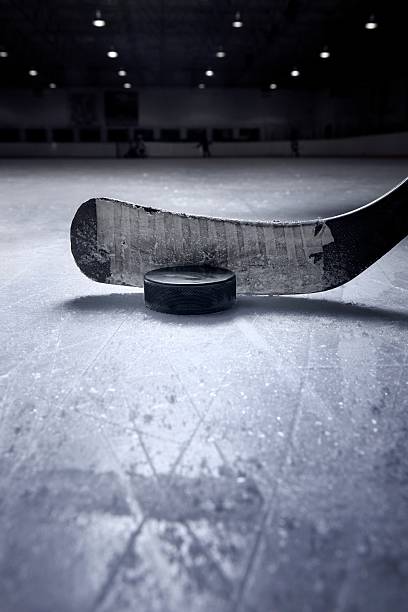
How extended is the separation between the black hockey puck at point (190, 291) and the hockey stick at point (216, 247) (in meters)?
0.08

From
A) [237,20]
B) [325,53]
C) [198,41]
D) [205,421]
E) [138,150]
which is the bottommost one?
[205,421]

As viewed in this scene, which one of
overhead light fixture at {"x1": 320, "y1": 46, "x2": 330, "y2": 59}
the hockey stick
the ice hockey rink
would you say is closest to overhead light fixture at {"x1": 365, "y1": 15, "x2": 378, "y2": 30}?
overhead light fixture at {"x1": 320, "y1": 46, "x2": 330, "y2": 59}

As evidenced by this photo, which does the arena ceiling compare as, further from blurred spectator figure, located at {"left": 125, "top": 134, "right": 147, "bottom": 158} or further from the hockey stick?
the hockey stick

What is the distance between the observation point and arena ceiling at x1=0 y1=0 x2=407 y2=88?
14734 millimetres

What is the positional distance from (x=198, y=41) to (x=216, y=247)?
61.5 feet

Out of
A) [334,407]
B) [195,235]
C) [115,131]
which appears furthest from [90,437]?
[115,131]

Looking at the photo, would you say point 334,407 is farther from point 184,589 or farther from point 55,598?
point 55,598

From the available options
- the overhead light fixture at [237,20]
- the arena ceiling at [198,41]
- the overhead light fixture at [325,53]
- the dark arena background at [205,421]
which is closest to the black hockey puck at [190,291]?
the dark arena background at [205,421]

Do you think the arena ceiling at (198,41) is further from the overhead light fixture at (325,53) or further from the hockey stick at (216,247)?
the hockey stick at (216,247)

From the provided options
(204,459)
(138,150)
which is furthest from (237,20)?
(204,459)

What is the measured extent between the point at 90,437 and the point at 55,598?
442 mm

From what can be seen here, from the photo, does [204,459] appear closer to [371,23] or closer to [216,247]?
[216,247]

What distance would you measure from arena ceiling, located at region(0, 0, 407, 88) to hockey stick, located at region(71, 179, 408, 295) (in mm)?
13844

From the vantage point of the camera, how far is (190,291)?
1980mm
